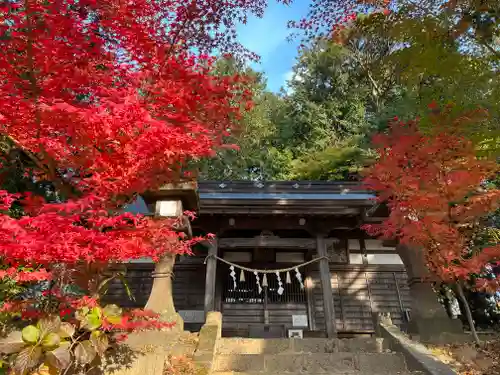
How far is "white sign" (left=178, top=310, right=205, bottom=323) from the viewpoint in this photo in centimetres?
1076

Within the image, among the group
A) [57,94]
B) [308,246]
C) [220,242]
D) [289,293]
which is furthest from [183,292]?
[57,94]

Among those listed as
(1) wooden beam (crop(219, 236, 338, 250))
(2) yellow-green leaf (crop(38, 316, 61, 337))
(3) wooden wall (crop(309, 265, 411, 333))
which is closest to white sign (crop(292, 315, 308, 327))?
(3) wooden wall (crop(309, 265, 411, 333))

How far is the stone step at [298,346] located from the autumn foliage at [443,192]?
77.0 inches

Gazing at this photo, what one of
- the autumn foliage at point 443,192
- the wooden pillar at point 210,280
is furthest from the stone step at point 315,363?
the wooden pillar at point 210,280

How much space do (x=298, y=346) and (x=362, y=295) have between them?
637 cm

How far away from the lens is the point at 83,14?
19.0 feet

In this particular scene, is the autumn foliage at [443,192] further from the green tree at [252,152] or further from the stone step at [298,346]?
the green tree at [252,152]

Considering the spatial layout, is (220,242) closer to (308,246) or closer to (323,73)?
(308,246)

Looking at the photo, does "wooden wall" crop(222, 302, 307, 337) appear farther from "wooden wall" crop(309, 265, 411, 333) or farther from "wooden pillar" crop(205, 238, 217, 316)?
"wooden pillar" crop(205, 238, 217, 316)

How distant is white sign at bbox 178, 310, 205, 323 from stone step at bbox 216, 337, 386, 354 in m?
4.55

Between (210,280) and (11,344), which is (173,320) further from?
(210,280)

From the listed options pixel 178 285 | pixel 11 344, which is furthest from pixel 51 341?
pixel 178 285

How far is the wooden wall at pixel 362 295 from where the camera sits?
1162cm

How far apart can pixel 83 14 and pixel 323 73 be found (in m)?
22.6
